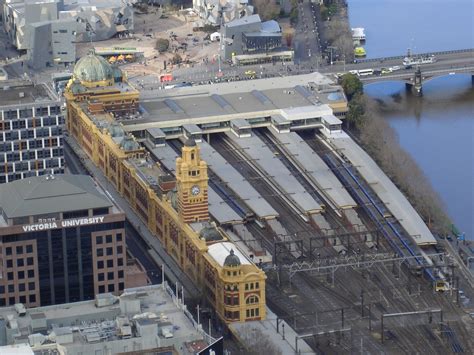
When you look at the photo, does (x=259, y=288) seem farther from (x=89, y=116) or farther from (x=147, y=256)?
(x=89, y=116)

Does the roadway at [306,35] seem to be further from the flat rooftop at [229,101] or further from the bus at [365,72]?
the flat rooftop at [229,101]

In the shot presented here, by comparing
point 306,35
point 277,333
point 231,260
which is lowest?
point 306,35

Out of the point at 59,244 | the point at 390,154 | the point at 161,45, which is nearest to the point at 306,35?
the point at 161,45

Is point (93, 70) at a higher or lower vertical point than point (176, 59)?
higher

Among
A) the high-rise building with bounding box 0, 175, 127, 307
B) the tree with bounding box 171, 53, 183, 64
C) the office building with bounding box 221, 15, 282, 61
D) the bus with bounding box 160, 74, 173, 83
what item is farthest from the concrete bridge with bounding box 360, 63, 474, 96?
the high-rise building with bounding box 0, 175, 127, 307

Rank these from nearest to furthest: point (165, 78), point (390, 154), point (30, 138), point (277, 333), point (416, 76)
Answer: point (277, 333) < point (30, 138) < point (390, 154) < point (165, 78) < point (416, 76)

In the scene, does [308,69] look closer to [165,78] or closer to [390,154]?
[165,78]
